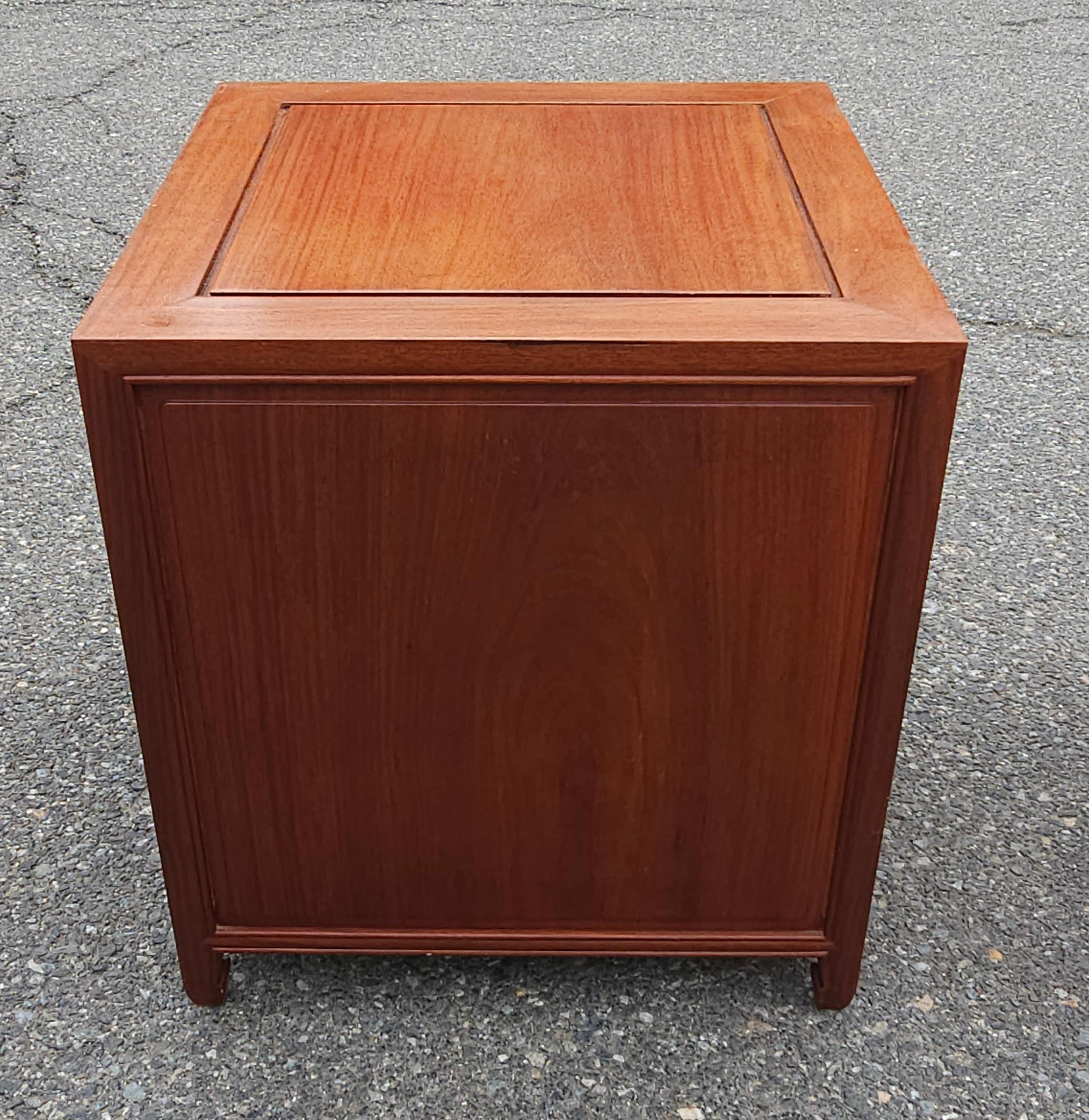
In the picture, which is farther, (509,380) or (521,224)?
(521,224)

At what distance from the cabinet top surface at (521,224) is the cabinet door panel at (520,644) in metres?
0.05

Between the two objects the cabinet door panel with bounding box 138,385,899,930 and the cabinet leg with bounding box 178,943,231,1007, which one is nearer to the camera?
the cabinet door panel with bounding box 138,385,899,930

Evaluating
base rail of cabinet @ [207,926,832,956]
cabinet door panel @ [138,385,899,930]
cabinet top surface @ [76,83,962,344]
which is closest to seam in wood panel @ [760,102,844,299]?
cabinet top surface @ [76,83,962,344]

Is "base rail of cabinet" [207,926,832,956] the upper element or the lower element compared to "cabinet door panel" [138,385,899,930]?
lower

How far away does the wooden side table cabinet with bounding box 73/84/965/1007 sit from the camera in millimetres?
939

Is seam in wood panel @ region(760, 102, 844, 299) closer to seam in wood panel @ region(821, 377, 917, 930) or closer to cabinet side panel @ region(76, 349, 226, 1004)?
seam in wood panel @ region(821, 377, 917, 930)

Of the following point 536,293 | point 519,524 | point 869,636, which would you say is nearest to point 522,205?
point 536,293

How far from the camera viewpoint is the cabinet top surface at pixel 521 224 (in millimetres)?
939

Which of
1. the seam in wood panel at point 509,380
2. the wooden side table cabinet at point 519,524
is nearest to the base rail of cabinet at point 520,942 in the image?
the wooden side table cabinet at point 519,524

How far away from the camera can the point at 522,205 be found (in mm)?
1134

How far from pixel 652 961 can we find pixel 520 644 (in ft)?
1.41

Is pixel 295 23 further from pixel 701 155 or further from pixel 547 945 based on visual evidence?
pixel 547 945

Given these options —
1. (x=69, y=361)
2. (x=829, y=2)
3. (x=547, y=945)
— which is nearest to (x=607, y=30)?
(x=829, y=2)

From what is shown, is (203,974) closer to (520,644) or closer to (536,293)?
(520,644)
